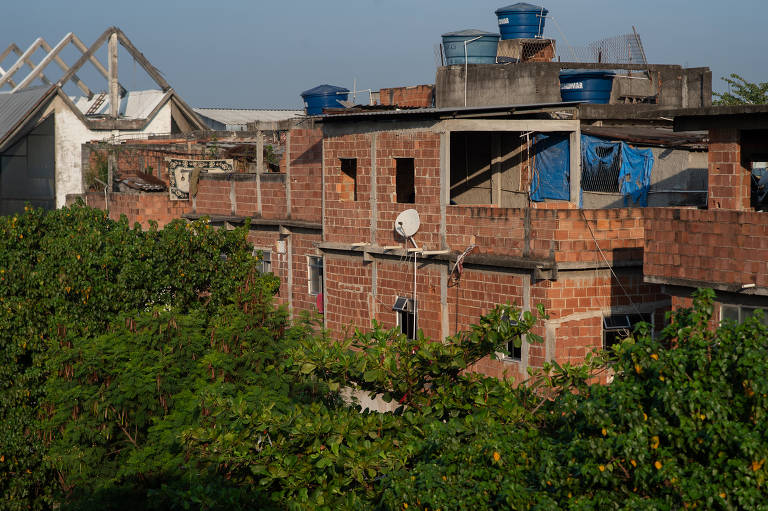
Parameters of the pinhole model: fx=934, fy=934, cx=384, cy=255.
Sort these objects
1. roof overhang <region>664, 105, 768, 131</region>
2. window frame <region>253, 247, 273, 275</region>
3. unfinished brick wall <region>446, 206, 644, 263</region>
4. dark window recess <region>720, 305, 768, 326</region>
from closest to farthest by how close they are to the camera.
Result: roof overhang <region>664, 105, 768, 131</region>, dark window recess <region>720, 305, 768, 326</region>, unfinished brick wall <region>446, 206, 644, 263</region>, window frame <region>253, 247, 273, 275</region>

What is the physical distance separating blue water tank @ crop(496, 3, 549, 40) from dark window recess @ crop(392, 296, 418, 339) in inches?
516

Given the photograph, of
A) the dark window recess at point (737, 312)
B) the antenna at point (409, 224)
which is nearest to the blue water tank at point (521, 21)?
the antenna at point (409, 224)

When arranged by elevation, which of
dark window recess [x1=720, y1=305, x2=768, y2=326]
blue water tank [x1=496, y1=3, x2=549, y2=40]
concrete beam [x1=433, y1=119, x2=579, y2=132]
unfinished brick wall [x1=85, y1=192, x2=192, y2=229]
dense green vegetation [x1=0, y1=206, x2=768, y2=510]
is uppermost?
blue water tank [x1=496, y1=3, x2=549, y2=40]

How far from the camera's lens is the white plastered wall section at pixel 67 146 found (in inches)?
1233

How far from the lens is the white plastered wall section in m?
31.3

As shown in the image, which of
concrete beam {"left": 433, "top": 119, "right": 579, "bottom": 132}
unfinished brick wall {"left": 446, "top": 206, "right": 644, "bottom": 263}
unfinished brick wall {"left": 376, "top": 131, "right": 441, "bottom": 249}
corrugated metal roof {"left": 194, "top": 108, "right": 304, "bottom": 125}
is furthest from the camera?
corrugated metal roof {"left": 194, "top": 108, "right": 304, "bottom": 125}

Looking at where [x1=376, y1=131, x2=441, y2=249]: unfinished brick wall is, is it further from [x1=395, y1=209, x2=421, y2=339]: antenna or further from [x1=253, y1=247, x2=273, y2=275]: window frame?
[x1=253, y1=247, x2=273, y2=275]: window frame

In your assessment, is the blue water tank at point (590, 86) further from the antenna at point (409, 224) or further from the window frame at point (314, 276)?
the antenna at point (409, 224)


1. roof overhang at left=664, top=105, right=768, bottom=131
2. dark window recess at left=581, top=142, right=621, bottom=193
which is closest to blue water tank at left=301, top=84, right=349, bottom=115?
dark window recess at left=581, top=142, right=621, bottom=193

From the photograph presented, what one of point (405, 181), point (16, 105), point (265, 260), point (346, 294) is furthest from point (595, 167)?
point (16, 105)

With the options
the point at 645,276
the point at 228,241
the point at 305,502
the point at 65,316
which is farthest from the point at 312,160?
the point at 305,502

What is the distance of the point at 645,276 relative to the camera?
12.5 m

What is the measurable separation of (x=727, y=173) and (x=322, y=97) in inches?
684

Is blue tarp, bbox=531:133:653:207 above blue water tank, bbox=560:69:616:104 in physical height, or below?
below
